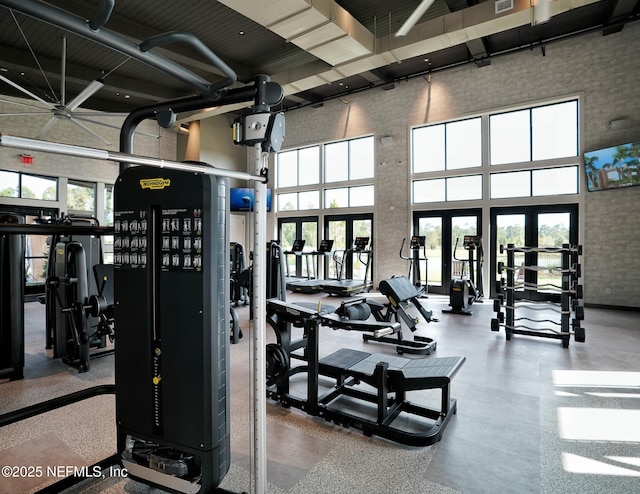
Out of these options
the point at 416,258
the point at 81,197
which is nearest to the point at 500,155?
the point at 416,258

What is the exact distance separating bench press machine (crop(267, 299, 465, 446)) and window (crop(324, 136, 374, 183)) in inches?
329

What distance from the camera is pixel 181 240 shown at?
1.80 meters

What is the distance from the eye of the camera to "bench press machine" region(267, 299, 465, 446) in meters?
2.68

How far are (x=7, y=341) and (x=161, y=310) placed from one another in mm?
3122

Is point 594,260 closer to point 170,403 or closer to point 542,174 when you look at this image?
point 542,174

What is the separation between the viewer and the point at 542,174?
8500 millimetres

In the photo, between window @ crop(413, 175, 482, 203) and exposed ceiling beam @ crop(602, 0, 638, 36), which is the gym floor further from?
exposed ceiling beam @ crop(602, 0, 638, 36)

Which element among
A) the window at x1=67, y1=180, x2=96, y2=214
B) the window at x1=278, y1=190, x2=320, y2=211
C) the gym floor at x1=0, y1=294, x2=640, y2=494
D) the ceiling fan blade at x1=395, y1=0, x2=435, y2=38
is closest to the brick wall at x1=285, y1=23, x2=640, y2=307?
the window at x1=278, y1=190, x2=320, y2=211

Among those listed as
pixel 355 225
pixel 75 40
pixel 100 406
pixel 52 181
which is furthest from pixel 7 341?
pixel 355 225

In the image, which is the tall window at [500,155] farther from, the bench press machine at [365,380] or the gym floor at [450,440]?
the bench press machine at [365,380]

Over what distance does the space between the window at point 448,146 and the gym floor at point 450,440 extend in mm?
6282

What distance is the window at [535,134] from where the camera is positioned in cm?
827

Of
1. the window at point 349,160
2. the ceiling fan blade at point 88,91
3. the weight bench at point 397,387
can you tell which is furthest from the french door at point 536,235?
the ceiling fan blade at point 88,91

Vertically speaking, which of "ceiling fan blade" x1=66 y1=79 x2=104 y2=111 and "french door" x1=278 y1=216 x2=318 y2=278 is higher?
"ceiling fan blade" x1=66 y1=79 x2=104 y2=111
